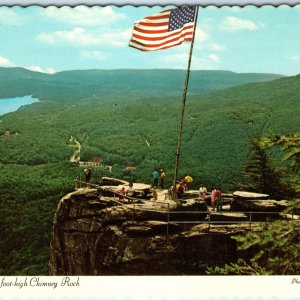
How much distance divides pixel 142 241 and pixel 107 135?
12.6 meters

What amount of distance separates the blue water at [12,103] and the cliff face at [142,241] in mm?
9168

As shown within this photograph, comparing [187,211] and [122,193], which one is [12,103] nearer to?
[122,193]

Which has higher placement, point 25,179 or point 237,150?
point 237,150

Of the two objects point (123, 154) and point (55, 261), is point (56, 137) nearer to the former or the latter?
point (123, 154)

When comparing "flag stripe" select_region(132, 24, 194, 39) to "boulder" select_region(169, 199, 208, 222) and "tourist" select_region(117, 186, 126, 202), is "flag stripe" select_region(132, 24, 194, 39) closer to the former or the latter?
"boulder" select_region(169, 199, 208, 222)

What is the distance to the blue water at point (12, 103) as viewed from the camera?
75.8 ft

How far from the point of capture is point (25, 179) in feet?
96.9

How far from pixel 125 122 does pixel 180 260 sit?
→ 47.7ft

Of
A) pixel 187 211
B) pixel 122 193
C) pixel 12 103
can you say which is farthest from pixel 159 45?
pixel 12 103

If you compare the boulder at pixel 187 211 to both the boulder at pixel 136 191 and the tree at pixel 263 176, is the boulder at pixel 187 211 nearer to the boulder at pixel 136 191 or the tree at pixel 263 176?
the boulder at pixel 136 191

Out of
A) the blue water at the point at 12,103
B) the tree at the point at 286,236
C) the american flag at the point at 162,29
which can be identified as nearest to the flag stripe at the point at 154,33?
the american flag at the point at 162,29

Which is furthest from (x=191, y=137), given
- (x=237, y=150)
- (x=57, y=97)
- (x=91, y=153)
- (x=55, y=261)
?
(x=55, y=261)

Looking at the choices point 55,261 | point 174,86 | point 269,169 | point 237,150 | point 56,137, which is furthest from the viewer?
point 174,86

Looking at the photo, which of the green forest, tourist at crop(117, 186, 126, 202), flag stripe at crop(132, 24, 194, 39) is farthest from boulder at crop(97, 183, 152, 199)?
flag stripe at crop(132, 24, 194, 39)
